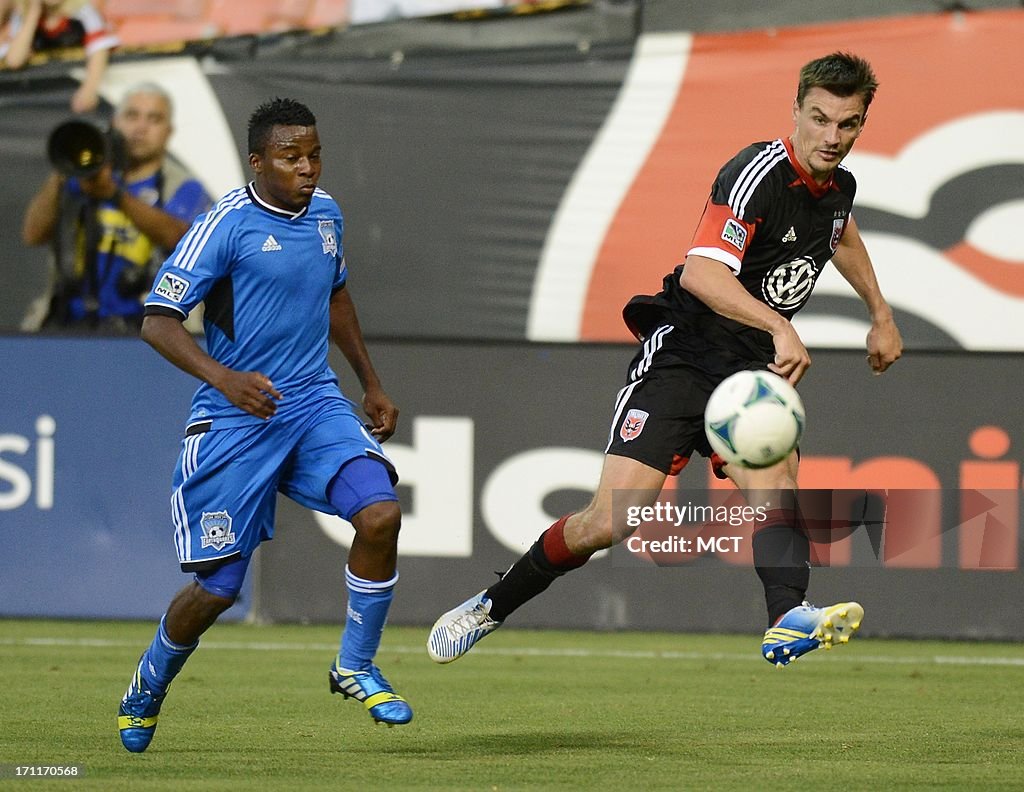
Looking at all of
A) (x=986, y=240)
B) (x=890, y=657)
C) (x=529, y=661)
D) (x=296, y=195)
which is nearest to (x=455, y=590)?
(x=529, y=661)

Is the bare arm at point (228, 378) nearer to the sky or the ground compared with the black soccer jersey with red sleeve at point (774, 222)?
nearer to the ground

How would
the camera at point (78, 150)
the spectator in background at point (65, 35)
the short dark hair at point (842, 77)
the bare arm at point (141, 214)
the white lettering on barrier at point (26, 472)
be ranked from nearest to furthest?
the short dark hair at point (842, 77) < the white lettering on barrier at point (26, 472) < the camera at point (78, 150) < the bare arm at point (141, 214) < the spectator in background at point (65, 35)

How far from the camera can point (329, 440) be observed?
6168mm

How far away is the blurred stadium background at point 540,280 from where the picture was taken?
418 inches

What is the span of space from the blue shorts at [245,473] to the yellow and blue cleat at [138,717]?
0.45 meters

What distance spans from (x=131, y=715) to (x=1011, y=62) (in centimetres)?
807

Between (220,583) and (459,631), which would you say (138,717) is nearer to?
(220,583)

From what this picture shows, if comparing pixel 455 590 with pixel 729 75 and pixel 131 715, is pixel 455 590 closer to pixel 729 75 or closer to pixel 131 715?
pixel 729 75

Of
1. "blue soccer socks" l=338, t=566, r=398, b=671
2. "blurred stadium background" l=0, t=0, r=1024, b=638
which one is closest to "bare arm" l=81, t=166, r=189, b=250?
"blurred stadium background" l=0, t=0, r=1024, b=638

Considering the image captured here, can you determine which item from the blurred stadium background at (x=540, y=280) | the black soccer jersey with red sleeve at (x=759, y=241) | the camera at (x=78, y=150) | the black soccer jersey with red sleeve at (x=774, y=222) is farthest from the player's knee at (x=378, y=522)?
the camera at (x=78, y=150)

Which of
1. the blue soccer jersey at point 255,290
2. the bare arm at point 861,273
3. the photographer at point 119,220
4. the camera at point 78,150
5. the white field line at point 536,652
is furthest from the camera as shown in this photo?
the photographer at point 119,220

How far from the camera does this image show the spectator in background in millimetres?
12367

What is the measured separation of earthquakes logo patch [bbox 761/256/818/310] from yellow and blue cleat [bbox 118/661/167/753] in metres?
2.61

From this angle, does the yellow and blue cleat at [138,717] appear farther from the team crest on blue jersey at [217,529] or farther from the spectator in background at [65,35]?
the spectator in background at [65,35]
